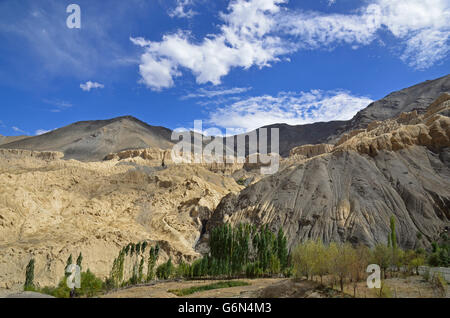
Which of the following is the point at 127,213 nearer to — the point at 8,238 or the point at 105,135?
the point at 8,238

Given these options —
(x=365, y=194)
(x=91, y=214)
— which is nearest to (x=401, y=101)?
(x=365, y=194)

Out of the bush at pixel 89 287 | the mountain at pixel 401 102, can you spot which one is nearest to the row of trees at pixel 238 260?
the bush at pixel 89 287

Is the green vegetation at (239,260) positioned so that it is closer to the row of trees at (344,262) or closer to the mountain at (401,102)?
the row of trees at (344,262)

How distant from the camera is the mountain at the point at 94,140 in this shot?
13575 centimetres

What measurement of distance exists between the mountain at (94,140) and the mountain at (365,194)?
92.0 m

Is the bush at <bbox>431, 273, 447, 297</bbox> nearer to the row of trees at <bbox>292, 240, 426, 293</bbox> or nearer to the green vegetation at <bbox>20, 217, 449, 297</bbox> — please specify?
the row of trees at <bbox>292, 240, 426, 293</bbox>

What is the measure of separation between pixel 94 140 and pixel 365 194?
127 m

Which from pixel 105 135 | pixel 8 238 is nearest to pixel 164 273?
pixel 8 238

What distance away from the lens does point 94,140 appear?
145 metres

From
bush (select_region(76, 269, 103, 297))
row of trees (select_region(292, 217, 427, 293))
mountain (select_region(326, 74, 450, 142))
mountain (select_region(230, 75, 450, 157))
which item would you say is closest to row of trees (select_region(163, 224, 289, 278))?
row of trees (select_region(292, 217, 427, 293))

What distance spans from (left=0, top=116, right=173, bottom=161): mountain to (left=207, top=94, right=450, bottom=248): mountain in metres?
92.0

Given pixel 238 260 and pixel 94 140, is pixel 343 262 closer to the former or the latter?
pixel 238 260

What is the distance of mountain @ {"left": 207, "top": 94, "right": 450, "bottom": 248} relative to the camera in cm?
4338
